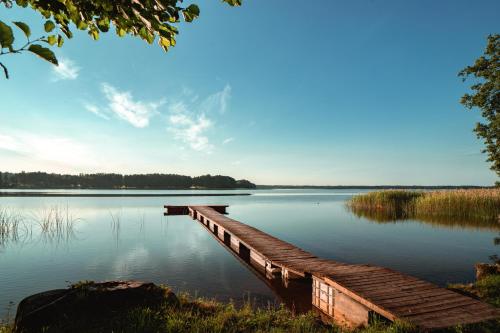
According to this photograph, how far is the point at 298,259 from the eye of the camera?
375 inches

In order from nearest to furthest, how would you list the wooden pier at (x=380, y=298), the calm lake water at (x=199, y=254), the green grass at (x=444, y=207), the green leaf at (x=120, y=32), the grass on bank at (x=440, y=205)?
1. the green leaf at (x=120, y=32)
2. the wooden pier at (x=380, y=298)
3. the calm lake water at (x=199, y=254)
4. the green grass at (x=444, y=207)
5. the grass on bank at (x=440, y=205)

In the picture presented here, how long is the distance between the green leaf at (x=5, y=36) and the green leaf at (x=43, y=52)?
0.32 feet

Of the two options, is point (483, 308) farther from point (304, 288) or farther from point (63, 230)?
point (63, 230)

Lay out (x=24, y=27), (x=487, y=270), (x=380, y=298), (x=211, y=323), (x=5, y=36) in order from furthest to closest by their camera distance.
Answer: (x=487, y=270)
(x=380, y=298)
(x=211, y=323)
(x=24, y=27)
(x=5, y=36)

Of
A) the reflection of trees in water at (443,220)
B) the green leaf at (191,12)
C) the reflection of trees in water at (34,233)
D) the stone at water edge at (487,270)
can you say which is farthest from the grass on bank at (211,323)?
the reflection of trees in water at (443,220)

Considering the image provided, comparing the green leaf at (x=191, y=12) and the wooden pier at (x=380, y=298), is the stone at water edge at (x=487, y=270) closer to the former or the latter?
the wooden pier at (x=380, y=298)

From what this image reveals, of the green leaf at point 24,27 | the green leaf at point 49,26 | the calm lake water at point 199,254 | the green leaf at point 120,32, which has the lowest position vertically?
the calm lake water at point 199,254

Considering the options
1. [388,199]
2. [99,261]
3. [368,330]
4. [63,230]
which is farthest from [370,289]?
[388,199]

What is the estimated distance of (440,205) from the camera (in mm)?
25109

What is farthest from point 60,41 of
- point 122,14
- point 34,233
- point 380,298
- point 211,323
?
point 34,233

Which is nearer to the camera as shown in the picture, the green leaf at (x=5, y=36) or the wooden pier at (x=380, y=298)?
the green leaf at (x=5, y=36)

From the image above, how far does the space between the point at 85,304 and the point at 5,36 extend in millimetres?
5188

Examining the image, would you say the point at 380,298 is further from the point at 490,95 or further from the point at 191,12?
the point at 490,95

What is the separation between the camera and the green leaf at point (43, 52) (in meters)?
1.70
